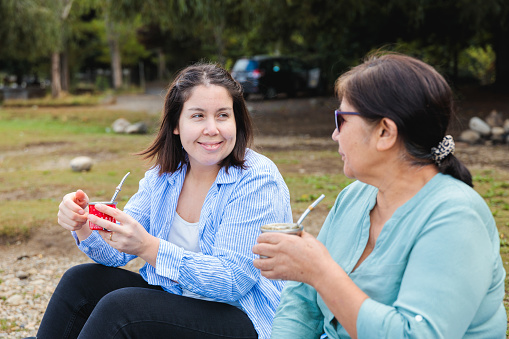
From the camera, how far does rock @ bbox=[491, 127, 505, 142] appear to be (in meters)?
9.88

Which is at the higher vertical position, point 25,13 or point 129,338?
point 25,13

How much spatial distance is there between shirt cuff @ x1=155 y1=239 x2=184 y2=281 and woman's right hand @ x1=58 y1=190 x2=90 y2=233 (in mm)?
416

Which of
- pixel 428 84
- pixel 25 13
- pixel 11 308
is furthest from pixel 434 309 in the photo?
pixel 25 13

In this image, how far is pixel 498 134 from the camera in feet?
32.5

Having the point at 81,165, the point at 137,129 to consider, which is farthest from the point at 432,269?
the point at 137,129

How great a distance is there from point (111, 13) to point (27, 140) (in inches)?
128

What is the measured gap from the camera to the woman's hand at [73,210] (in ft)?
7.37

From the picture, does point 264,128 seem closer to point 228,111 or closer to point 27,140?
point 27,140

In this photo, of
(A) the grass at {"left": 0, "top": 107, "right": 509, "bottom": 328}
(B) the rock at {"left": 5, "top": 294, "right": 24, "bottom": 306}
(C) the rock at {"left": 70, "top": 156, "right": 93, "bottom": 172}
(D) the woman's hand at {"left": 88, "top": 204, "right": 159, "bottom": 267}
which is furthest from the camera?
(C) the rock at {"left": 70, "top": 156, "right": 93, "bottom": 172}

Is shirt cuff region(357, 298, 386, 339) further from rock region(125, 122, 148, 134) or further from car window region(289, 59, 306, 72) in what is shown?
car window region(289, 59, 306, 72)

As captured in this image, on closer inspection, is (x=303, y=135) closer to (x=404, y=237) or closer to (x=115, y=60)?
(x=404, y=237)

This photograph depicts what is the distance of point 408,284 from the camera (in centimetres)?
142

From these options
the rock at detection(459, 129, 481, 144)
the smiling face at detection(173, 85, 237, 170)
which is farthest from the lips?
the rock at detection(459, 129, 481, 144)

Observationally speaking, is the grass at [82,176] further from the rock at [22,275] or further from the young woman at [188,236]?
the rock at [22,275]
